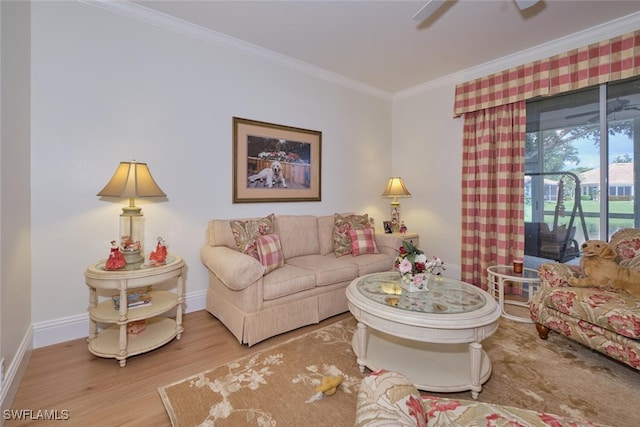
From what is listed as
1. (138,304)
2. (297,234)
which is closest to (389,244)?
(297,234)

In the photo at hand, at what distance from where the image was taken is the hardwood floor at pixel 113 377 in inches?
58.9

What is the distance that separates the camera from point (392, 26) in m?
2.70

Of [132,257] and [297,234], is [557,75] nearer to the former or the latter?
[297,234]

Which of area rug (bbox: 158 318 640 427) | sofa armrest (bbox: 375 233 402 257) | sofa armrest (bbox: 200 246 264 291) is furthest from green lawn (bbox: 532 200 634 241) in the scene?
sofa armrest (bbox: 200 246 264 291)

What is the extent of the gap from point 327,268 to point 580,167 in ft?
9.35

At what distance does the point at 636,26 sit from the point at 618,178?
134cm

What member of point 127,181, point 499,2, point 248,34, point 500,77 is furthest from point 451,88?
point 127,181

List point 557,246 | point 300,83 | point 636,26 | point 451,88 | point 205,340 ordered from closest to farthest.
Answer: point 205,340, point 636,26, point 557,246, point 300,83, point 451,88

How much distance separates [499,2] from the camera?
2371mm

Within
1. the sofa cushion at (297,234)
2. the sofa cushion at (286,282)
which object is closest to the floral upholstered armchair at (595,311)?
the sofa cushion at (286,282)

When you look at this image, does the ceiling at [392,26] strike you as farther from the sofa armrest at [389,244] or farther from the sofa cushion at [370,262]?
the sofa cushion at [370,262]

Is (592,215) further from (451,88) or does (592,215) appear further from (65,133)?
(65,133)

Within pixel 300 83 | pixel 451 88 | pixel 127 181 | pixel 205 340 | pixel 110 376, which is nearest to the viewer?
pixel 110 376

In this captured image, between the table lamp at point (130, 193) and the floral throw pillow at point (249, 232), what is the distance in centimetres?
70
